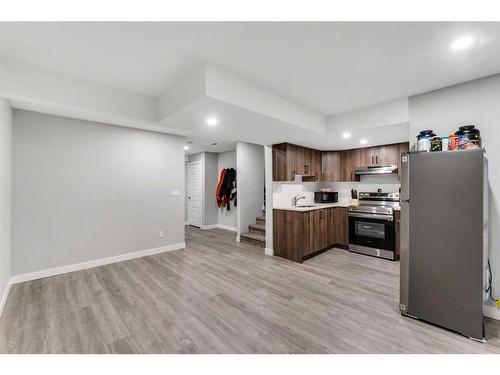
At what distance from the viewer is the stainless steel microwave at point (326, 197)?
5.07 metres

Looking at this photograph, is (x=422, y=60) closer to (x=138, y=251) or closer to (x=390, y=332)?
(x=390, y=332)

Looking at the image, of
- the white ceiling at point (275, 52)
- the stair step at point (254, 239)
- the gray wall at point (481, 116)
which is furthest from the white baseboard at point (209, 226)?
the gray wall at point (481, 116)

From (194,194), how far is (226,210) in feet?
4.22

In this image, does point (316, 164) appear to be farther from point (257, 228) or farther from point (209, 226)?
point (209, 226)

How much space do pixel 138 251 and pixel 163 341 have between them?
8.31 feet

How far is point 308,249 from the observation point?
3.91 meters

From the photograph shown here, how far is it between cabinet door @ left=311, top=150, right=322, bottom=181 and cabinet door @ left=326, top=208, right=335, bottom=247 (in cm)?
87

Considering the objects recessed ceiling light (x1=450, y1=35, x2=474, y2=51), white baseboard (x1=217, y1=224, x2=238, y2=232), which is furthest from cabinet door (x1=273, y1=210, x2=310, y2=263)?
recessed ceiling light (x1=450, y1=35, x2=474, y2=51)

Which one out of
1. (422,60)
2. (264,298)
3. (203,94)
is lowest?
(264,298)

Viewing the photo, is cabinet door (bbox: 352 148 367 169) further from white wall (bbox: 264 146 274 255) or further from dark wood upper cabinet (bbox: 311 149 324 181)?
white wall (bbox: 264 146 274 255)

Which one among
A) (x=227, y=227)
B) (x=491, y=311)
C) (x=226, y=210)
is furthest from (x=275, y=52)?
(x=227, y=227)

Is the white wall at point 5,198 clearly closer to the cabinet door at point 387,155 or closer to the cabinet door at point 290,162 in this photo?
the cabinet door at point 290,162
